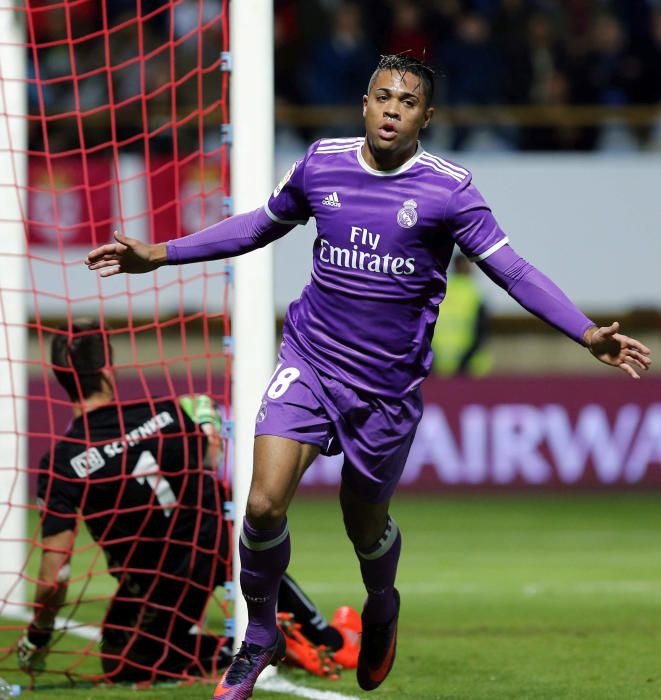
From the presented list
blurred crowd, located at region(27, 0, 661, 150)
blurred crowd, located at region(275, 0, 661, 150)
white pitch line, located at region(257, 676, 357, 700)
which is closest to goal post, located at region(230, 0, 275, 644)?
white pitch line, located at region(257, 676, 357, 700)

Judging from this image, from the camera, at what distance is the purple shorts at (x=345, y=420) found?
501cm

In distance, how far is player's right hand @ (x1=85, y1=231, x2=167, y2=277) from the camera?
503 centimetres

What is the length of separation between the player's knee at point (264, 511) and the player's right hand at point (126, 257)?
874mm

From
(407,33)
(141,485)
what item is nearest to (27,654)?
(141,485)

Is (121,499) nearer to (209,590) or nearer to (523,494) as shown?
(209,590)

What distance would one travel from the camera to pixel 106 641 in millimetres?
6453

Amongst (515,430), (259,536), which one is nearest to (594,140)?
(515,430)

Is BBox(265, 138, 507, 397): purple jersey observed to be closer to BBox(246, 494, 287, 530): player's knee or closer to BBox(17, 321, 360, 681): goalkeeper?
BBox(246, 494, 287, 530): player's knee

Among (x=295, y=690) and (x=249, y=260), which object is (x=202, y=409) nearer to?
(x=249, y=260)

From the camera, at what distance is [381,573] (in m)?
5.59

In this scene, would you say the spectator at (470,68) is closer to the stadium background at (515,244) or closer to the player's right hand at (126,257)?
the stadium background at (515,244)

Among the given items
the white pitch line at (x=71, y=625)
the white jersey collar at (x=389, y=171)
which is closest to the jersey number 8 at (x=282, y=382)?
the white jersey collar at (x=389, y=171)

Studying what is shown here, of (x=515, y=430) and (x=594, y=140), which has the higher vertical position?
(x=594, y=140)

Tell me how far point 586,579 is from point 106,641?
3.66 m
